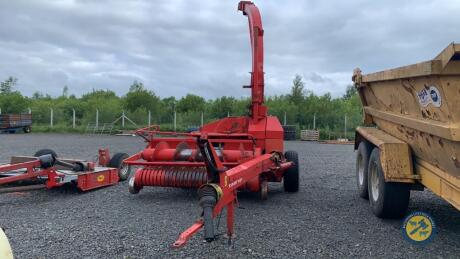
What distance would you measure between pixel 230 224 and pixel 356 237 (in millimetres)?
1568

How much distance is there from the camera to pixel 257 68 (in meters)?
8.12

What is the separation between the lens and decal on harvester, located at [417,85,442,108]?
392 centimetres

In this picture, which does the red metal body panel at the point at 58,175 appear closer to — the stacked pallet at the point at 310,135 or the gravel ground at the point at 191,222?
the gravel ground at the point at 191,222

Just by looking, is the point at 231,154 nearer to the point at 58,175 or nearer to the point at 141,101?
the point at 58,175

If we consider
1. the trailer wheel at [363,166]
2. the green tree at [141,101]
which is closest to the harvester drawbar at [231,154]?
the trailer wheel at [363,166]

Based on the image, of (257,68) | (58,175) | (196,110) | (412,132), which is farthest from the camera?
(196,110)

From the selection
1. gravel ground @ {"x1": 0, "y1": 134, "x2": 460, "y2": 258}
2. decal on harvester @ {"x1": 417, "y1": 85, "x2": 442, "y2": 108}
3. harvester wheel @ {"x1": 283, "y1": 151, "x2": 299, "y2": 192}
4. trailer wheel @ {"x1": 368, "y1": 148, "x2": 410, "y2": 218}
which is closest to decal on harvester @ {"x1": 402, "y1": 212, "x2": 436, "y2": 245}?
gravel ground @ {"x1": 0, "y1": 134, "x2": 460, "y2": 258}

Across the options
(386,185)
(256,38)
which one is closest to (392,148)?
(386,185)

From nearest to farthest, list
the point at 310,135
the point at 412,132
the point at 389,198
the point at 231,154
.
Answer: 1. the point at 412,132
2. the point at 389,198
3. the point at 231,154
4. the point at 310,135

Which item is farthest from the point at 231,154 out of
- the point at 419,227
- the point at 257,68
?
the point at 419,227

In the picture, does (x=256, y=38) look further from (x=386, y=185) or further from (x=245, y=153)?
(x=386, y=185)

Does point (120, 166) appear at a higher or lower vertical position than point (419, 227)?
higher

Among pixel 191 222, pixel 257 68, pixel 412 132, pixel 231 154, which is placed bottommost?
pixel 191 222

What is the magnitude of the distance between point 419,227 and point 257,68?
4556 mm
